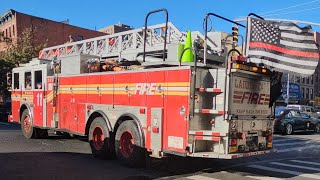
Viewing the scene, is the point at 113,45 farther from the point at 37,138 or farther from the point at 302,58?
the point at 302,58

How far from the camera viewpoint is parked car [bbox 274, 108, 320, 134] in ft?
71.8

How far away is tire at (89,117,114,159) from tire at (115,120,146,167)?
519 mm

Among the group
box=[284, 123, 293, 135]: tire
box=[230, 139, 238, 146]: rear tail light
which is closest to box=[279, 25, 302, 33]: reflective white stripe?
box=[230, 139, 238, 146]: rear tail light

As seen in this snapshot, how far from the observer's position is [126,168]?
916 centimetres

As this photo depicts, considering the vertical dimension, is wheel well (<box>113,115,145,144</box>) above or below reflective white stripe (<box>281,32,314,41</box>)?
below

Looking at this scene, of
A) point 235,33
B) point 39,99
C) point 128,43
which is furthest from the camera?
point 39,99

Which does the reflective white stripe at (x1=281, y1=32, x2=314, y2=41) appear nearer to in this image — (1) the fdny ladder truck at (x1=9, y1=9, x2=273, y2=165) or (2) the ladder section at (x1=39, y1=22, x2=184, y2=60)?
(1) the fdny ladder truck at (x1=9, y1=9, x2=273, y2=165)

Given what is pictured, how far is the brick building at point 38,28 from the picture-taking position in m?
54.2

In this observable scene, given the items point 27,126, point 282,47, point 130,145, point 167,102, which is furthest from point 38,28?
point 282,47

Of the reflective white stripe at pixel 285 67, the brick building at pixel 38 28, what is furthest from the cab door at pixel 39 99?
the brick building at pixel 38 28

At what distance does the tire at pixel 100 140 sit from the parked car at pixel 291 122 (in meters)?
13.8

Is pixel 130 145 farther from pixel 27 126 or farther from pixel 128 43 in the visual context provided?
pixel 27 126

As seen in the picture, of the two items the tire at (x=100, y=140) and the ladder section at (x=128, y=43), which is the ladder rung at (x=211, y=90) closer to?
the ladder section at (x=128, y=43)

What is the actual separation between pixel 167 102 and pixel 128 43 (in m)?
5.11
